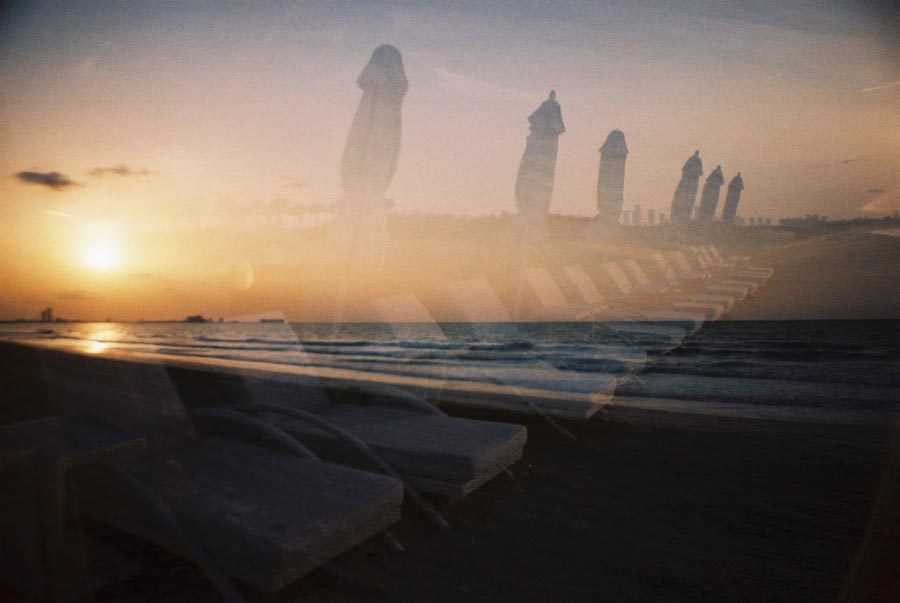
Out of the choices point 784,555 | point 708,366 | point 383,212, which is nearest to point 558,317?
A: point 708,366

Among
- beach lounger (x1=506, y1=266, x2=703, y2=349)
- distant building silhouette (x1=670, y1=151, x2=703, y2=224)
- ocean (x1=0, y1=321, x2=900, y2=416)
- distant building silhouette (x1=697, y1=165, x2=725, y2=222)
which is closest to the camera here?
ocean (x1=0, y1=321, x2=900, y2=416)

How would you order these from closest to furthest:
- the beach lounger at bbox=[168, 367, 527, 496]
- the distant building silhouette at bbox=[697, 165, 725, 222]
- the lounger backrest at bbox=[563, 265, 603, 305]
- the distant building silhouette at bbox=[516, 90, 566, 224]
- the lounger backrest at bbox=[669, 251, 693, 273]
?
the beach lounger at bbox=[168, 367, 527, 496], the lounger backrest at bbox=[563, 265, 603, 305], the distant building silhouette at bbox=[516, 90, 566, 224], the lounger backrest at bbox=[669, 251, 693, 273], the distant building silhouette at bbox=[697, 165, 725, 222]

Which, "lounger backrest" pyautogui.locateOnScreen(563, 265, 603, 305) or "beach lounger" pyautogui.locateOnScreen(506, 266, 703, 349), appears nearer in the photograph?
"beach lounger" pyautogui.locateOnScreen(506, 266, 703, 349)

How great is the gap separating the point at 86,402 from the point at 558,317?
8.18m

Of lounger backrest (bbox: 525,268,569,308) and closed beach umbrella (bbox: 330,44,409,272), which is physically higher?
closed beach umbrella (bbox: 330,44,409,272)

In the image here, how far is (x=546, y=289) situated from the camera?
37.1 feet

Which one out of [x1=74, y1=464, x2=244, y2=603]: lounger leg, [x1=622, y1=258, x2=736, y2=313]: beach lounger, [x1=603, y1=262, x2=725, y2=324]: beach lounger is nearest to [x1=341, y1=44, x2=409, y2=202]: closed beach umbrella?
[x1=603, y1=262, x2=725, y2=324]: beach lounger

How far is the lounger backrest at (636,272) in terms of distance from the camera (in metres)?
14.4

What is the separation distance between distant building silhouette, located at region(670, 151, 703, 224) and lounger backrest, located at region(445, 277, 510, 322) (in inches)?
515

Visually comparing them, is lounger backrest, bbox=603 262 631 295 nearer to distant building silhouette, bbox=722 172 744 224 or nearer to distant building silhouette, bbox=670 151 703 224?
distant building silhouette, bbox=670 151 703 224

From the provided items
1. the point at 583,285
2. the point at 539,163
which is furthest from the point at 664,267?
the point at 583,285

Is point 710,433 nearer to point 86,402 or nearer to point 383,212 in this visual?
point 86,402

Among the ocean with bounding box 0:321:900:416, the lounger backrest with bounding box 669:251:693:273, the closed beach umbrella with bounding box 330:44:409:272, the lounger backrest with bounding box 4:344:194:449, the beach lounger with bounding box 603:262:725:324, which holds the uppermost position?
the closed beach umbrella with bounding box 330:44:409:272

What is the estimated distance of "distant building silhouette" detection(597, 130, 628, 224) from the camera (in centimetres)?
1698
